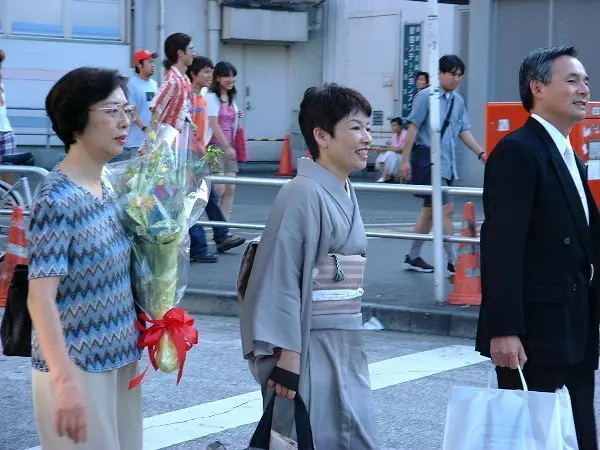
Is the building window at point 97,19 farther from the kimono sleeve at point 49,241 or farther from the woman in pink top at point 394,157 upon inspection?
the kimono sleeve at point 49,241

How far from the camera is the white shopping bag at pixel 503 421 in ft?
11.5

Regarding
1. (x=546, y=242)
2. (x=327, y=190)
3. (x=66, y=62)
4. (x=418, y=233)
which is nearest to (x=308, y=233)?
(x=327, y=190)

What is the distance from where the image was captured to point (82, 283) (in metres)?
3.45

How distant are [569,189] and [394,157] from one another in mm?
17601

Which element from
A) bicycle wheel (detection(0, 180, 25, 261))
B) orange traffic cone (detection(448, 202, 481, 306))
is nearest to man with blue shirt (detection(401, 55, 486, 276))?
orange traffic cone (detection(448, 202, 481, 306))

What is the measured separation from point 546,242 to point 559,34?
15.0 meters

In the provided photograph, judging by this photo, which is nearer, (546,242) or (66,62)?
(546,242)

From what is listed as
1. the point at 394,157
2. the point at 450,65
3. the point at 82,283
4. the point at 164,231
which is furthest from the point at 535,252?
the point at 394,157

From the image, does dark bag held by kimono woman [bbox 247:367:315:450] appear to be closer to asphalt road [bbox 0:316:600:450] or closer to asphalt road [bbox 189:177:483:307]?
asphalt road [bbox 0:316:600:450]

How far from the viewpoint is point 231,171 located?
1079 centimetres

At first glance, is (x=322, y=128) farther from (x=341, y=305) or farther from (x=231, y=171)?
(x=231, y=171)

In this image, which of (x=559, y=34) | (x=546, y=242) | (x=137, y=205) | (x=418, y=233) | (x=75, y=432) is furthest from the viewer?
(x=559, y=34)

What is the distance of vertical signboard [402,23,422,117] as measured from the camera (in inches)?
942

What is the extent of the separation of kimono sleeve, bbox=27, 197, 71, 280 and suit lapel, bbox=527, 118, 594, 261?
171 centimetres
